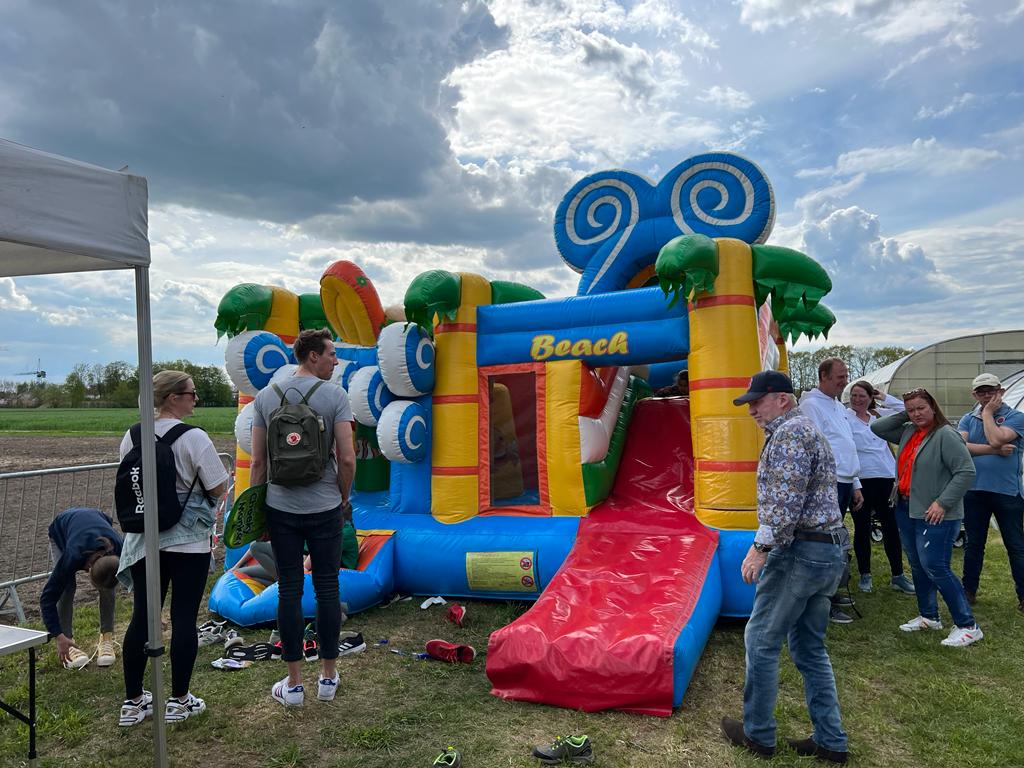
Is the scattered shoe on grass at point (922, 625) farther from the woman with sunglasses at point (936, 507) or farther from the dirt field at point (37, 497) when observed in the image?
the dirt field at point (37, 497)

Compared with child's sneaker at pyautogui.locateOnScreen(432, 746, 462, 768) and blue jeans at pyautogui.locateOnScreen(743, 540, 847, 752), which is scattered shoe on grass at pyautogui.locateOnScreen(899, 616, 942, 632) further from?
child's sneaker at pyautogui.locateOnScreen(432, 746, 462, 768)

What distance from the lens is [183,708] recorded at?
287cm

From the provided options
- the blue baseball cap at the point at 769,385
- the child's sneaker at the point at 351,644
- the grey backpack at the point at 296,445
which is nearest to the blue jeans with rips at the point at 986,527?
the blue baseball cap at the point at 769,385

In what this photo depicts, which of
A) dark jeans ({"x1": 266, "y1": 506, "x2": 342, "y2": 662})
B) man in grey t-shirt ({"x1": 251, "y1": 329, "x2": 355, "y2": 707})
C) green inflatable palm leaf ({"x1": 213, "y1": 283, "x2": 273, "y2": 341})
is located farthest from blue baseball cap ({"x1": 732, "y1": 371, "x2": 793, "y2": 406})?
green inflatable palm leaf ({"x1": 213, "y1": 283, "x2": 273, "y2": 341})

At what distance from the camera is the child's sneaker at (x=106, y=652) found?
3.49 meters

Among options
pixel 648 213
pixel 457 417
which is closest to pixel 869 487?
pixel 648 213

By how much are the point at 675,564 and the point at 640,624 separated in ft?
2.27

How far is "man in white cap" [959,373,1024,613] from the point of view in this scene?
13.8 feet

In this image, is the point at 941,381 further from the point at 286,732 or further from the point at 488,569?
the point at 286,732

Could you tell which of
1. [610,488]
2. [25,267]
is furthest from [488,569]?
[25,267]

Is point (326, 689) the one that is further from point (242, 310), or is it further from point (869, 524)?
point (869, 524)

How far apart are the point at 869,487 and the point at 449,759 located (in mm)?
3734

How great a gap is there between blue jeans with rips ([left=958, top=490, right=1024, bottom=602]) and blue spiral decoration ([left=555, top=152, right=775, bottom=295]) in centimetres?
223

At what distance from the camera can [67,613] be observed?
11.7 feet
